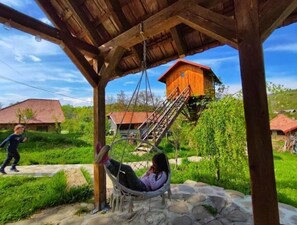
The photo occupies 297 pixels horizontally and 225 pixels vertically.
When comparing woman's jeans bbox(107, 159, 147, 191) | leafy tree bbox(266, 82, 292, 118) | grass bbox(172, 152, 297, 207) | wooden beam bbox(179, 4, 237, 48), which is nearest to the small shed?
leafy tree bbox(266, 82, 292, 118)

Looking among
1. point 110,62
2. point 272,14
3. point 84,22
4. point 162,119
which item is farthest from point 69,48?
point 162,119

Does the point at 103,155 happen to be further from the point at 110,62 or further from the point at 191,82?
the point at 191,82

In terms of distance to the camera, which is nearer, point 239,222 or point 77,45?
point 239,222

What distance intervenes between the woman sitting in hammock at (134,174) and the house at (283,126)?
19.2m

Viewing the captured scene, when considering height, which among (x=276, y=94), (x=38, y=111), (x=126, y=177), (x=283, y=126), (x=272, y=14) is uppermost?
(x=38, y=111)

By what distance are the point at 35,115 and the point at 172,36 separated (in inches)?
924

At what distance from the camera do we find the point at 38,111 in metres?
24.3

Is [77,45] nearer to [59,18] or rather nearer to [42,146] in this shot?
[59,18]

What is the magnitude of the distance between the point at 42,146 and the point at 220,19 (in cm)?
1180

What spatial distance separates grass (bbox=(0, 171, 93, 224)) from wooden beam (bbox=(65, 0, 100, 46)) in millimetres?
2906

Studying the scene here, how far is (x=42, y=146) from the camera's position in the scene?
11719 millimetres

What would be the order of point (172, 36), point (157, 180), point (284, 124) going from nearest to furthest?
1. point (157, 180)
2. point (172, 36)
3. point (284, 124)

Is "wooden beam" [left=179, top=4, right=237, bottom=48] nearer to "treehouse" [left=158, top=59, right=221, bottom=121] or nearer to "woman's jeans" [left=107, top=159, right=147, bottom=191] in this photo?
"woman's jeans" [left=107, top=159, right=147, bottom=191]

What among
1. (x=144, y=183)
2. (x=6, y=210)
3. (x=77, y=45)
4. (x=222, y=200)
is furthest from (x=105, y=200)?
(x=77, y=45)
